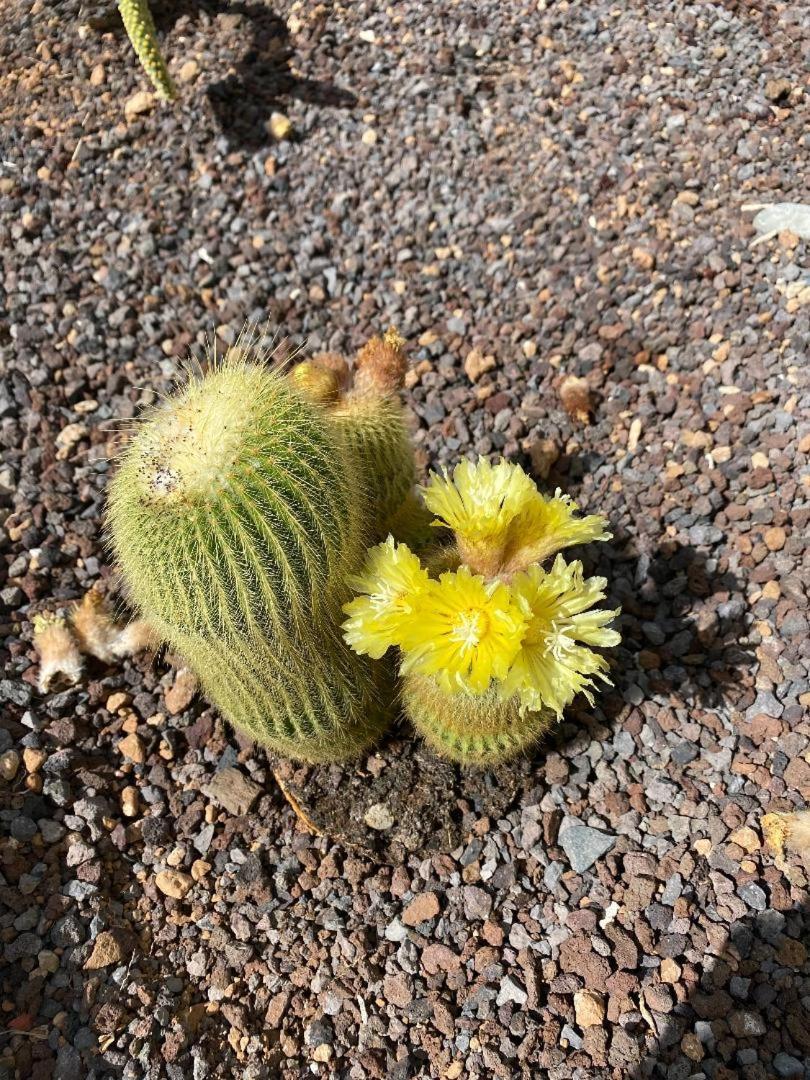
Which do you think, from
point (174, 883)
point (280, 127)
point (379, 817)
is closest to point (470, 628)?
point (379, 817)

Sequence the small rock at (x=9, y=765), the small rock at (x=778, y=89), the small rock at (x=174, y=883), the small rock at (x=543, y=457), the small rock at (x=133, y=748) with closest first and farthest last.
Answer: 1. the small rock at (x=174, y=883)
2. the small rock at (x=9, y=765)
3. the small rock at (x=133, y=748)
4. the small rock at (x=543, y=457)
5. the small rock at (x=778, y=89)

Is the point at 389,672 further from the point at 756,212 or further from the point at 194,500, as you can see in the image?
the point at 756,212

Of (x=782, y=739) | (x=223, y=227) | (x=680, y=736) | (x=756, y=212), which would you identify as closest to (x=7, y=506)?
(x=223, y=227)

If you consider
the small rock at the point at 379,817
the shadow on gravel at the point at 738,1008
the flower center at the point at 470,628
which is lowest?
the shadow on gravel at the point at 738,1008

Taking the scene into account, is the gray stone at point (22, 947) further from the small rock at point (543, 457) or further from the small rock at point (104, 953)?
the small rock at point (543, 457)

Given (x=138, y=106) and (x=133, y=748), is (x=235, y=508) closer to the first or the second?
(x=133, y=748)

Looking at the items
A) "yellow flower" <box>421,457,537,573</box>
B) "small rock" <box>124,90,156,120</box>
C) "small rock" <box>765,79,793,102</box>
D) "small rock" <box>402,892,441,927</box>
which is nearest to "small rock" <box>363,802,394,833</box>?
"small rock" <box>402,892,441,927</box>

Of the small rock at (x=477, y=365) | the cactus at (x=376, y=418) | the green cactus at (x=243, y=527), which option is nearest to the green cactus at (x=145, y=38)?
the small rock at (x=477, y=365)
